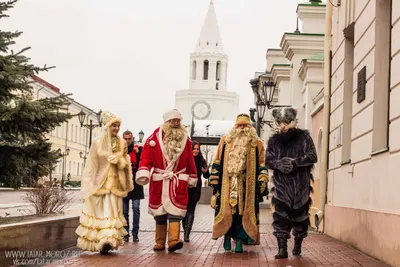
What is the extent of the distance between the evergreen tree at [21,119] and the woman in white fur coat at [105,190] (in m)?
3.60

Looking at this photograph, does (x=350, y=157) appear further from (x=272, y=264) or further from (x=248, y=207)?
(x=272, y=264)

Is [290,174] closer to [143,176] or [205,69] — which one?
[143,176]

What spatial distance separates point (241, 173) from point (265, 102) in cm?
1195

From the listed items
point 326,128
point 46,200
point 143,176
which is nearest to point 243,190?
point 143,176

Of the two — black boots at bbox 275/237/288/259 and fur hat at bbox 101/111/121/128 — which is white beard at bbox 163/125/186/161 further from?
black boots at bbox 275/237/288/259

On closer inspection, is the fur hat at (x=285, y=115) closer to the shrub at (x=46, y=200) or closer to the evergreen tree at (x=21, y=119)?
the evergreen tree at (x=21, y=119)

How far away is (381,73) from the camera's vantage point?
10930 mm

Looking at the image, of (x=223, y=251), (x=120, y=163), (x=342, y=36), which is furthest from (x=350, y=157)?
(x=120, y=163)

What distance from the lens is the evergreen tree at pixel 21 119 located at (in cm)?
1434

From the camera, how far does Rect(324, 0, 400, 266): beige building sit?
9.55m

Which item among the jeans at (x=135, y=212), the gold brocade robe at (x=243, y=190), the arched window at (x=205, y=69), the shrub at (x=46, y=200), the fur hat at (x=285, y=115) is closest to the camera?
the fur hat at (x=285, y=115)

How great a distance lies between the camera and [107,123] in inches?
439

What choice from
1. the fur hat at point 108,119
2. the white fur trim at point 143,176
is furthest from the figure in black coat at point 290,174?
the fur hat at point 108,119

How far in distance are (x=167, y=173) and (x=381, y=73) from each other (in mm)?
3243
